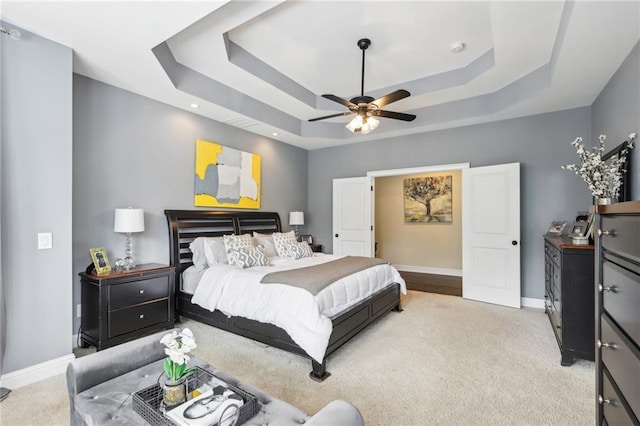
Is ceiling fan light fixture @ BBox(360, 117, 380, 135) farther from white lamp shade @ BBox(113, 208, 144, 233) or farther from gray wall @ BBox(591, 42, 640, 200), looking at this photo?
white lamp shade @ BBox(113, 208, 144, 233)

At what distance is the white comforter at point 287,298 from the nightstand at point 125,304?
0.38 metres

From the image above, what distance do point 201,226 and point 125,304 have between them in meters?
1.53

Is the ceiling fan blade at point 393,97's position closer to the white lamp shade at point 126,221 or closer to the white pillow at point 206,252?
the white pillow at point 206,252

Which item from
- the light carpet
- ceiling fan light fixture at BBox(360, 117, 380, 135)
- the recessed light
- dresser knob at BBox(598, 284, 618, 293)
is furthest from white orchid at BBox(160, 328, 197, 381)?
the recessed light

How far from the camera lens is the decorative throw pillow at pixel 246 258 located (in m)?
3.70

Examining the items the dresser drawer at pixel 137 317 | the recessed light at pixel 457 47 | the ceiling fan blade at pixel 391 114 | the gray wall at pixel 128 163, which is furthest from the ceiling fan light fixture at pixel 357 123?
the dresser drawer at pixel 137 317

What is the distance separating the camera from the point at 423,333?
3.53 metres

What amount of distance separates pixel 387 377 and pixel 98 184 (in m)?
3.63

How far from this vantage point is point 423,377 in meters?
2.58

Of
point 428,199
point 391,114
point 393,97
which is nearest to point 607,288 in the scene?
point 393,97

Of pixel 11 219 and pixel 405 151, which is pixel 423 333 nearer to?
pixel 405 151

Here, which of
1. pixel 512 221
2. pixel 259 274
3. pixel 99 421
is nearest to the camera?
pixel 99 421

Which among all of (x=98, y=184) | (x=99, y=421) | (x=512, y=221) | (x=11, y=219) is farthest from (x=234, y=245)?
(x=512, y=221)

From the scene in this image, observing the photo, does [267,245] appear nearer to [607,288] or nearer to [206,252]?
[206,252]
